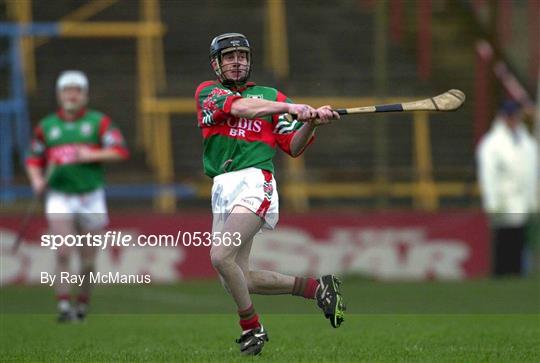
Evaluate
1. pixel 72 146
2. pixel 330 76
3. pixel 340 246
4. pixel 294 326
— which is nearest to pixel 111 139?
pixel 72 146

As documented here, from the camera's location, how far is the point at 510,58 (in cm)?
2044

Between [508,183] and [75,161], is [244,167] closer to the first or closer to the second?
[75,161]

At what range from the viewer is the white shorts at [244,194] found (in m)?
9.02

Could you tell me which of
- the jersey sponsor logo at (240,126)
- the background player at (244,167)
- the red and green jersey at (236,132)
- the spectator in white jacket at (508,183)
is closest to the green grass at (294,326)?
the background player at (244,167)

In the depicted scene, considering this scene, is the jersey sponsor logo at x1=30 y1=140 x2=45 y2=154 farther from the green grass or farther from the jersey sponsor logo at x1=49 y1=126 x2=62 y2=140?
the green grass

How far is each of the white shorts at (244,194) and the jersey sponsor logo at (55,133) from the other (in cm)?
444

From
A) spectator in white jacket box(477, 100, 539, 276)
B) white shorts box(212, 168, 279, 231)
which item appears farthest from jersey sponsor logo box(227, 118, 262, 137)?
spectator in white jacket box(477, 100, 539, 276)

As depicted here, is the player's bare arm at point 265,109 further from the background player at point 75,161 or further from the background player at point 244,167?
the background player at point 75,161

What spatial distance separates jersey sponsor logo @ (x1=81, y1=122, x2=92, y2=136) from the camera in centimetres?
1323

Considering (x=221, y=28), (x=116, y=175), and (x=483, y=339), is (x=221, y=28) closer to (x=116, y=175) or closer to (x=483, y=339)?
(x=116, y=175)

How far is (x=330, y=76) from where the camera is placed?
2014 cm

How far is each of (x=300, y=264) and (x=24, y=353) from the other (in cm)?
899

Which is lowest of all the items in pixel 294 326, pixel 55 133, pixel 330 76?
pixel 294 326

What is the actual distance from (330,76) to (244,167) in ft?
36.7
